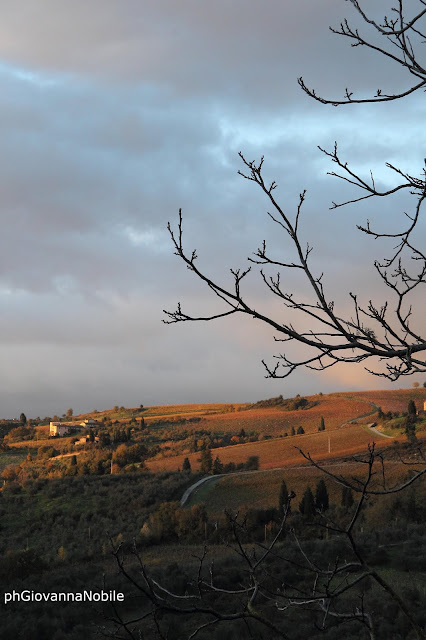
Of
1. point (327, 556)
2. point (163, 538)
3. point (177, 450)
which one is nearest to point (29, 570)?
point (327, 556)

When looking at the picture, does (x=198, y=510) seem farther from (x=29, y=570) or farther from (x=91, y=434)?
(x=91, y=434)

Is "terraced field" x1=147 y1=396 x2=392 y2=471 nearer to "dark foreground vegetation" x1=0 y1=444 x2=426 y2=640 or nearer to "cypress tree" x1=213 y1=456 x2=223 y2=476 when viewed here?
"cypress tree" x1=213 y1=456 x2=223 y2=476

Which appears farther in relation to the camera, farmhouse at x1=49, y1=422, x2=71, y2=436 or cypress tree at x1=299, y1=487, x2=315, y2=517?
farmhouse at x1=49, y1=422, x2=71, y2=436

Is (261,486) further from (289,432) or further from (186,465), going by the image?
(289,432)

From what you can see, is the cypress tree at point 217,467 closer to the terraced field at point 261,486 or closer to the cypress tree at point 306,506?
the terraced field at point 261,486

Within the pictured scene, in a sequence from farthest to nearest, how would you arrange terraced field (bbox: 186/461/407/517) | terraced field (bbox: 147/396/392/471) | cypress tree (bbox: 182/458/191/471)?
1. cypress tree (bbox: 182/458/191/471)
2. terraced field (bbox: 147/396/392/471)
3. terraced field (bbox: 186/461/407/517)

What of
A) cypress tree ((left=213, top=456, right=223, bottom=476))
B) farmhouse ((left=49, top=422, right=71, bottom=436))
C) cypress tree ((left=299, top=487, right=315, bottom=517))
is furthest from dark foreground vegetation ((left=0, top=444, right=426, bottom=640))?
farmhouse ((left=49, top=422, right=71, bottom=436))

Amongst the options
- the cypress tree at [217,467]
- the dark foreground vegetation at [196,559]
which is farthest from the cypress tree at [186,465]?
the dark foreground vegetation at [196,559]

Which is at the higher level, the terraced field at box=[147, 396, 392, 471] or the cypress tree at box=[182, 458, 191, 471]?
the terraced field at box=[147, 396, 392, 471]

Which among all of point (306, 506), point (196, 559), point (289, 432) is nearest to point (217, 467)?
point (306, 506)

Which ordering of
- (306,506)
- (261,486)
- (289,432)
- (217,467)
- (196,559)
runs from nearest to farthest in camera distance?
(196,559), (306,506), (261,486), (217,467), (289,432)

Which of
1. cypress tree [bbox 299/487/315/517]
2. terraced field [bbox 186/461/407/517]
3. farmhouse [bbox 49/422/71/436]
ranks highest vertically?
farmhouse [bbox 49/422/71/436]

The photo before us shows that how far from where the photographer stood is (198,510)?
3900 centimetres

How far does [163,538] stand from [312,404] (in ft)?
236
